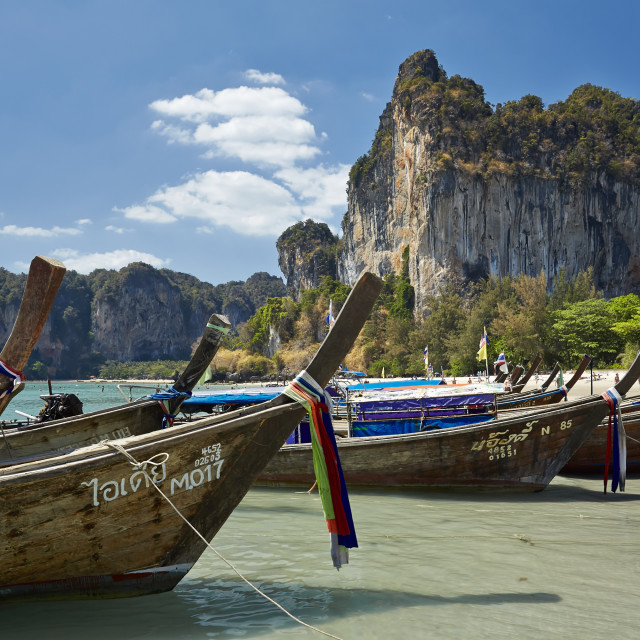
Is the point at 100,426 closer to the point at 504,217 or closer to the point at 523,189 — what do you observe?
the point at 504,217

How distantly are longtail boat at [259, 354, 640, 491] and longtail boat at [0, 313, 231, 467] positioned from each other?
3862 millimetres

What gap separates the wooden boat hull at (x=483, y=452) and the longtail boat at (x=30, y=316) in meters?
5.92

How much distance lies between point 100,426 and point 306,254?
126 meters

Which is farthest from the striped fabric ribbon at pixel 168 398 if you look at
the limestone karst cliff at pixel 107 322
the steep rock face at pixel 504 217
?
the limestone karst cliff at pixel 107 322

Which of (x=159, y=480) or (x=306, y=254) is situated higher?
(x=306, y=254)

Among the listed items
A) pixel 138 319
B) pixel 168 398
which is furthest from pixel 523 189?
pixel 138 319

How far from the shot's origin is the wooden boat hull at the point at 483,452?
951 centimetres

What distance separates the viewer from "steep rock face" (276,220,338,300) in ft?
420

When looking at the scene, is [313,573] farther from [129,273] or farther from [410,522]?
[129,273]

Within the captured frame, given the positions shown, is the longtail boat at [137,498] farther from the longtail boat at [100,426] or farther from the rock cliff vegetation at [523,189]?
the rock cliff vegetation at [523,189]

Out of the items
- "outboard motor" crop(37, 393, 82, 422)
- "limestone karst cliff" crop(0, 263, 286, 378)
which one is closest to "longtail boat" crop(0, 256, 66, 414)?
"outboard motor" crop(37, 393, 82, 422)

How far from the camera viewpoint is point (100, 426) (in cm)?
724

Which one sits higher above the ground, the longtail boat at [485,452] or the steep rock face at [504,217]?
the steep rock face at [504,217]

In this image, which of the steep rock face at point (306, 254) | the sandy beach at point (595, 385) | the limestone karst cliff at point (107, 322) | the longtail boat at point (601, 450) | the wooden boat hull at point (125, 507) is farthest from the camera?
the limestone karst cliff at point (107, 322)
